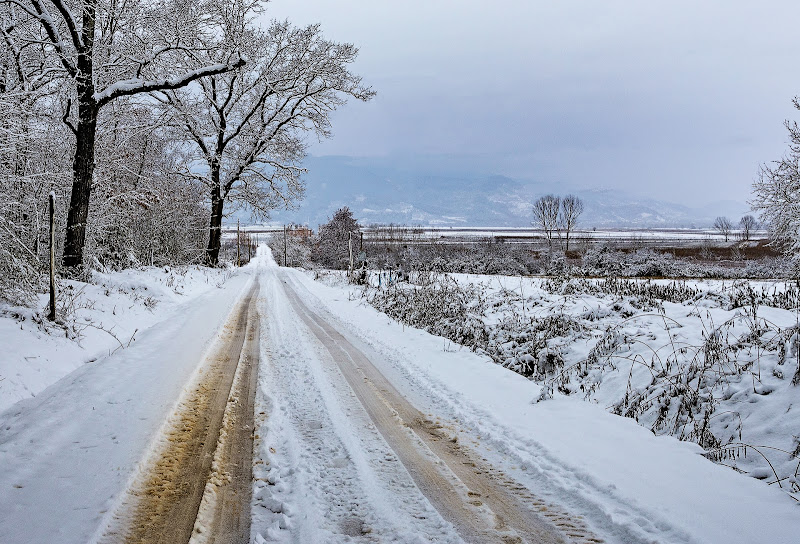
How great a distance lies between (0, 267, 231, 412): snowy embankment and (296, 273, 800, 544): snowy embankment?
467 centimetres

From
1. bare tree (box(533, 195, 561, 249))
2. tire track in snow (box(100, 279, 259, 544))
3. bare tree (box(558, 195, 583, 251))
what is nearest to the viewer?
tire track in snow (box(100, 279, 259, 544))

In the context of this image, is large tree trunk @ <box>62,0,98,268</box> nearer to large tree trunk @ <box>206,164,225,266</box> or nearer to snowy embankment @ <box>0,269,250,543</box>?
snowy embankment @ <box>0,269,250,543</box>

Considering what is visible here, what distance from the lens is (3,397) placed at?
4863 mm

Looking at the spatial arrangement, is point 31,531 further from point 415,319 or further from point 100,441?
point 415,319

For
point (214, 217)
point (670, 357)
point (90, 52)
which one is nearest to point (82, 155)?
point (90, 52)

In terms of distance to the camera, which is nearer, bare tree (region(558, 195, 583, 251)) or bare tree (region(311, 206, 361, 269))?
bare tree (region(311, 206, 361, 269))

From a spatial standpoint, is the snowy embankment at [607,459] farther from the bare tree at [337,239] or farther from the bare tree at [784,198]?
the bare tree at [337,239]

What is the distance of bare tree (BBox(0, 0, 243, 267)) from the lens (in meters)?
10.5

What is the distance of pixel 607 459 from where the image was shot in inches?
151

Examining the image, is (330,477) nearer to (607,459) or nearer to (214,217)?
(607,459)

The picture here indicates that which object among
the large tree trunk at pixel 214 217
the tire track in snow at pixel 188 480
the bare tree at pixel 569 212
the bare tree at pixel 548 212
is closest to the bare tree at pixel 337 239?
the large tree trunk at pixel 214 217

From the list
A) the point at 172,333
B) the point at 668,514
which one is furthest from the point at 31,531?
the point at 172,333

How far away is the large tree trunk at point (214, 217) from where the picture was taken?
24.4 m

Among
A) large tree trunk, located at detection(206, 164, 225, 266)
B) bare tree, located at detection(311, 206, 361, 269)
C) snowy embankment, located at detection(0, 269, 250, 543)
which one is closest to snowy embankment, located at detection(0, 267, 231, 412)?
snowy embankment, located at detection(0, 269, 250, 543)
